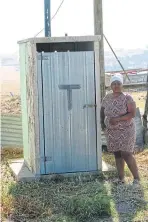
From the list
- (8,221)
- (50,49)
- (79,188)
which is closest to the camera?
(8,221)

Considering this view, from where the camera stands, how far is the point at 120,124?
25.8 feet

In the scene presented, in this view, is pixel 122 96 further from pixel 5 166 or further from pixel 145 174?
pixel 5 166

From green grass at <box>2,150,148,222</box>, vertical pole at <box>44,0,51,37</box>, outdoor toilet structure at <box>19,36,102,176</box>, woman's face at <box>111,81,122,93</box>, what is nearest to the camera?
green grass at <box>2,150,148,222</box>

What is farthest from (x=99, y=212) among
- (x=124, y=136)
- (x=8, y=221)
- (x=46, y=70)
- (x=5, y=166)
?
(x=5, y=166)

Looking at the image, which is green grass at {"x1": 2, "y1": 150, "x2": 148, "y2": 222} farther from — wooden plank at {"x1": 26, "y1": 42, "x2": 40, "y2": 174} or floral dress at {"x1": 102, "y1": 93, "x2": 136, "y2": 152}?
floral dress at {"x1": 102, "y1": 93, "x2": 136, "y2": 152}

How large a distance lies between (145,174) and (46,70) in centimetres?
236

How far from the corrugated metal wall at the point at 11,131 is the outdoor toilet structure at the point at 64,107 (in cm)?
258

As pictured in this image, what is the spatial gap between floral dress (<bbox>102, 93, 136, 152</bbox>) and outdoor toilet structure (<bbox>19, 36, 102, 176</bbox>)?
14.6 inches

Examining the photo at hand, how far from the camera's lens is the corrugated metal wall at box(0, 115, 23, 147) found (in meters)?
11.0

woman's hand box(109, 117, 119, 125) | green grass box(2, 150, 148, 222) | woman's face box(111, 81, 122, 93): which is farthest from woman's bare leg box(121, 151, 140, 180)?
woman's face box(111, 81, 122, 93)

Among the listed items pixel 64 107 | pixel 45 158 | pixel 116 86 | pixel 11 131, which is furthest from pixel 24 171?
pixel 11 131

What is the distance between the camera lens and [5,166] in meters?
9.29

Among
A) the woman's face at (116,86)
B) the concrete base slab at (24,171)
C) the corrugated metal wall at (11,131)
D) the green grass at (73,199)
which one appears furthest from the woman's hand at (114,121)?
Result: the corrugated metal wall at (11,131)

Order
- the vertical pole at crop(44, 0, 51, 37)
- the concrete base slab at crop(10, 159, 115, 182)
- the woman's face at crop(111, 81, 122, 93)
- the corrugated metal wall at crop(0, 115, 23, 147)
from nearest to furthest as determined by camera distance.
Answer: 1. the woman's face at crop(111, 81, 122, 93)
2. the concrete base slab at crop(10, 159, 115, 182)
3. the vertical pole at crop(44, 0, 51, 37)
4. the corrugated metal wall at crop(0, 115, 23, 147)
